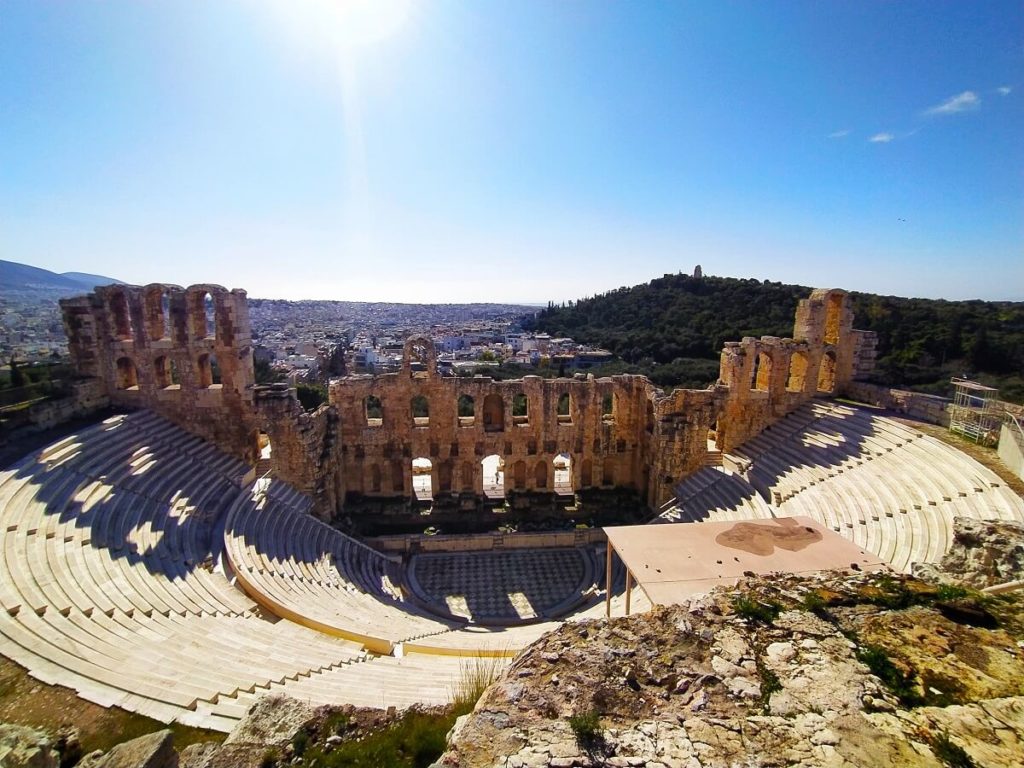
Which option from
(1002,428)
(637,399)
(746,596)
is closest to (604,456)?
(637,399)

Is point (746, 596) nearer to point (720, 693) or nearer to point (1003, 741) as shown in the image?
point (720, 693)

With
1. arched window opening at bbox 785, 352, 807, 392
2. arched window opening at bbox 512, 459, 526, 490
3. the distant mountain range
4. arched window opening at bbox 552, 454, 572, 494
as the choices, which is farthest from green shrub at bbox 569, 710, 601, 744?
the distant mountain range

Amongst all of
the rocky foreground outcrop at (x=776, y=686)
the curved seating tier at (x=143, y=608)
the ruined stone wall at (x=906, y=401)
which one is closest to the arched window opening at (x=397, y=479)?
the curved seating tier at (x=143, y=608)

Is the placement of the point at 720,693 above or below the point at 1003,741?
below

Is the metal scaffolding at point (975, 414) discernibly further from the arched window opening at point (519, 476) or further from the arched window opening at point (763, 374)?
the arched window opening at point (519, 476)

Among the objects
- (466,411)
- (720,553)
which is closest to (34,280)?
(466,411)

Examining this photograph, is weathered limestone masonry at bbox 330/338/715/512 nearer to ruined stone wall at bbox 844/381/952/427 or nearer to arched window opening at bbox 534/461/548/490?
arched window opening at bbox 534/461/548/490
